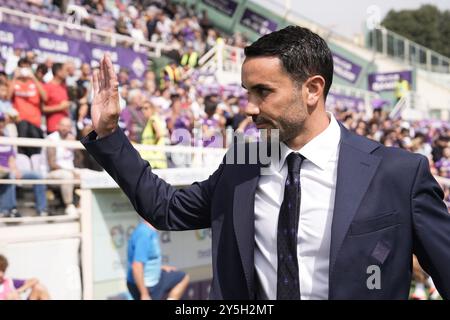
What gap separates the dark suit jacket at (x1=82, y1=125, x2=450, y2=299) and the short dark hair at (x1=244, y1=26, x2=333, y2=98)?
9.6 inches

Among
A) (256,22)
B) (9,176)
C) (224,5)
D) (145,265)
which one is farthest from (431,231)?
(256,22)

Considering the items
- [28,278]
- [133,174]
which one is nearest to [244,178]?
[133,174]

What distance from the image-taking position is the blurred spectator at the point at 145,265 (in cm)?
617

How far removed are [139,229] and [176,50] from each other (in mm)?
8529

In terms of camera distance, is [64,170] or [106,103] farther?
[64,170]

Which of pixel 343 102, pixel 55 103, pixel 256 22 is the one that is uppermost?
pixel 256 22

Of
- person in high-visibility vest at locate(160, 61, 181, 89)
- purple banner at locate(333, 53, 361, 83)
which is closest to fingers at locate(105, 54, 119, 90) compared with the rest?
person in high-visibility vest at locate(160, 61, 181, 89)

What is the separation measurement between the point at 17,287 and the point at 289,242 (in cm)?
429

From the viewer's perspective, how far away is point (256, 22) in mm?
24203

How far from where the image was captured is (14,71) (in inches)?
316

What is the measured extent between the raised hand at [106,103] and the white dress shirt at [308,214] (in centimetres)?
51

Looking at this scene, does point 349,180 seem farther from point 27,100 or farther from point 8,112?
point 27,100

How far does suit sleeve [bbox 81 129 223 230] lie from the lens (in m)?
2.06

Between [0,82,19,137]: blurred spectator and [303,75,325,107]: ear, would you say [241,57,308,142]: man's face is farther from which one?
[0,82,19,137]: blurred spectator
